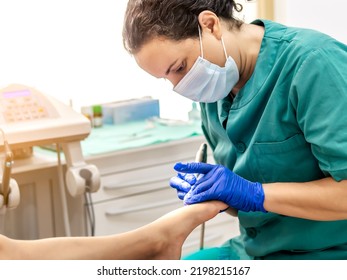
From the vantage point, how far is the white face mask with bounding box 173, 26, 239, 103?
1.54m

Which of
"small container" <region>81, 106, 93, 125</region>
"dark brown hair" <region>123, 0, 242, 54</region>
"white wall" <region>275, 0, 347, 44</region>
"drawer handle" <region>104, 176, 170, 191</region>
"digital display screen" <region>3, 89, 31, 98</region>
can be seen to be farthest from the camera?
"small container" <region>81, 106, 93, 125</region>

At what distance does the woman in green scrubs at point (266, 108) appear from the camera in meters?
1.42

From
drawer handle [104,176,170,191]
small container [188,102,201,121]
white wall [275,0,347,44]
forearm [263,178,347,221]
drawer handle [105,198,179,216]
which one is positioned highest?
white wall [275,0,347,44]

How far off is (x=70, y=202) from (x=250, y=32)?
1213mm

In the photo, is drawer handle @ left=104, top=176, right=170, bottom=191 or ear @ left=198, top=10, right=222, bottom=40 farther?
drawer handle @ left=104, top=176, right=170, bottom=191

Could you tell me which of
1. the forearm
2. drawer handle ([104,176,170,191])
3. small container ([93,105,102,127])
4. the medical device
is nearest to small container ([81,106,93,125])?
small container ([93,105,102,127])

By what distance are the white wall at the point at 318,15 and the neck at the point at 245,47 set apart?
1201 millimetres

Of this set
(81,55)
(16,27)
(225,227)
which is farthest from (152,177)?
A: (16,27)

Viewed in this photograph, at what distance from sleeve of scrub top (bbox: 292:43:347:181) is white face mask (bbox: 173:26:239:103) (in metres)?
0.19

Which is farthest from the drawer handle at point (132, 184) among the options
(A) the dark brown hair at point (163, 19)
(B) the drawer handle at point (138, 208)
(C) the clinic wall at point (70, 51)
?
(A) the dark brown hair at point (163, 19)

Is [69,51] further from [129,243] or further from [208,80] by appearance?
[129,243]

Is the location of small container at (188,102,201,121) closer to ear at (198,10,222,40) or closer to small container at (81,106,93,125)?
small container at (81,106,93,125)

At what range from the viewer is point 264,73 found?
61.8 inches

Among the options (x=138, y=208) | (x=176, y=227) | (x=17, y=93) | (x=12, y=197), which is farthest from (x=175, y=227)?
(x=138, y=208)
